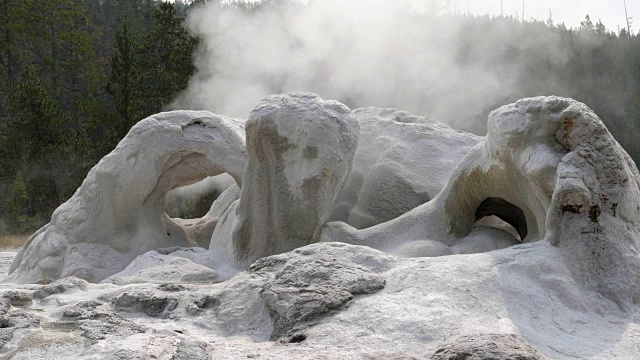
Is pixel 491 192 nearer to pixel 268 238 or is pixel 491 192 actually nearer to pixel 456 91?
pixel 268 238

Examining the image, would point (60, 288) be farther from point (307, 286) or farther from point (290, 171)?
point (290, 171)

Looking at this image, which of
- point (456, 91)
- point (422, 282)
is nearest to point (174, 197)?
point (422, 282)

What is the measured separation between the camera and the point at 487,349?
7.22 feet

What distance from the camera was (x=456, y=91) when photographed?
1866 cm

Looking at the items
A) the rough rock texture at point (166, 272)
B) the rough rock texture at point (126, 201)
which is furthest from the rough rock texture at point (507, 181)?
the rough rock texture at point (126, 201)

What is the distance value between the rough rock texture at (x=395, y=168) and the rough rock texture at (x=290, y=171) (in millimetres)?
695

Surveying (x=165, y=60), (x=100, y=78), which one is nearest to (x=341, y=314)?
(x=165, y=60)

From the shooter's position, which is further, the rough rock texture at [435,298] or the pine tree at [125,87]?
the pine tree at [125,87]

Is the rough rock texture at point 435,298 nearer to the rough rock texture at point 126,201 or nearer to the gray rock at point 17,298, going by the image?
the gray rock at point 17,298

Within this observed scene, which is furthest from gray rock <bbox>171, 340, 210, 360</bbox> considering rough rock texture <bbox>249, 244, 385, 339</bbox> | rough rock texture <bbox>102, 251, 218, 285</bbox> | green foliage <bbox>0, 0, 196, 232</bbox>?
green foliage <bbox>0, 0, 196, 232</bbox>

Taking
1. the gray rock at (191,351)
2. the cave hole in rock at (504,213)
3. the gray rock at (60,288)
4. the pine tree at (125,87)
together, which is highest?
the pine tree at (125,87)

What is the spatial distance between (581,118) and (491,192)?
3.17ft

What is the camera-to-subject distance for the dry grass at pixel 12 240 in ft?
40.1

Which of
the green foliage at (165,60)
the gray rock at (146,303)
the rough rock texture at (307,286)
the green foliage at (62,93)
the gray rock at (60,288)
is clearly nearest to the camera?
the rough rock texture at (307,286)
